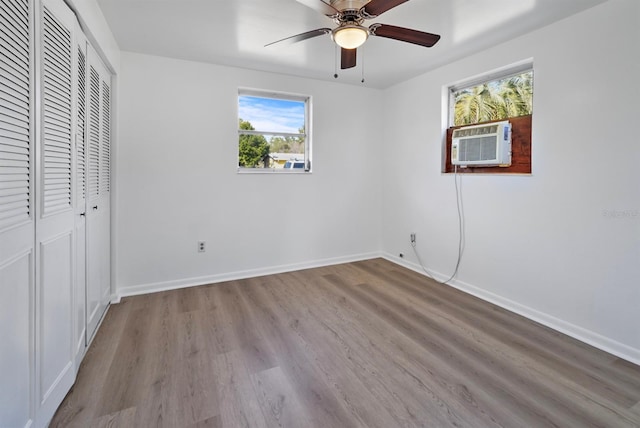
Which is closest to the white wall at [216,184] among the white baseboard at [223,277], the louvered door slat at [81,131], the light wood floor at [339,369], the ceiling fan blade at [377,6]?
the white baseboard at [223,277]

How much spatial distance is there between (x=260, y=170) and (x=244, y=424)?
9.06ft

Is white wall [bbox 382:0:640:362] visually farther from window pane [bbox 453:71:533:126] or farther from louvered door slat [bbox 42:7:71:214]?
louvered door slat [bbox 42:7:71:214]

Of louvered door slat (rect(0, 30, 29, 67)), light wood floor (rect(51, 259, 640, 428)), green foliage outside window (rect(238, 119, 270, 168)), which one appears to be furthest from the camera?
green foliage outside window (rect(238, 119, 270, 168))

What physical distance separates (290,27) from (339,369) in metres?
2.60

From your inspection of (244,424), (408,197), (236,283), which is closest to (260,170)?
(236,283)

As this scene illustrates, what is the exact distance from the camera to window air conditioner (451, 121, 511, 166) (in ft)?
9.32

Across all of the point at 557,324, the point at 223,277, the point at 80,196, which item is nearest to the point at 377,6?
the point at 80,196

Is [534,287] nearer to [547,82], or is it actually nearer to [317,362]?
[547,82]

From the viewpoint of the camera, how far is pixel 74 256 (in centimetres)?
179

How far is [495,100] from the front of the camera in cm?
307

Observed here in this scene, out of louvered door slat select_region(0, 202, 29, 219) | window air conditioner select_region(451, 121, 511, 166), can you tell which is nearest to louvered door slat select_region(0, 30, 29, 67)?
louvered door slat select_region(0, 202, 29, 219)

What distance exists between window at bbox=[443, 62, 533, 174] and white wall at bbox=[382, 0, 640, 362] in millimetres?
121

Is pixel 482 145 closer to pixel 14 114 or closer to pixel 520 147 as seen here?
pixel 520 147

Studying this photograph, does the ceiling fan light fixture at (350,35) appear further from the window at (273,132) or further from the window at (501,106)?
the window at (273,132)
